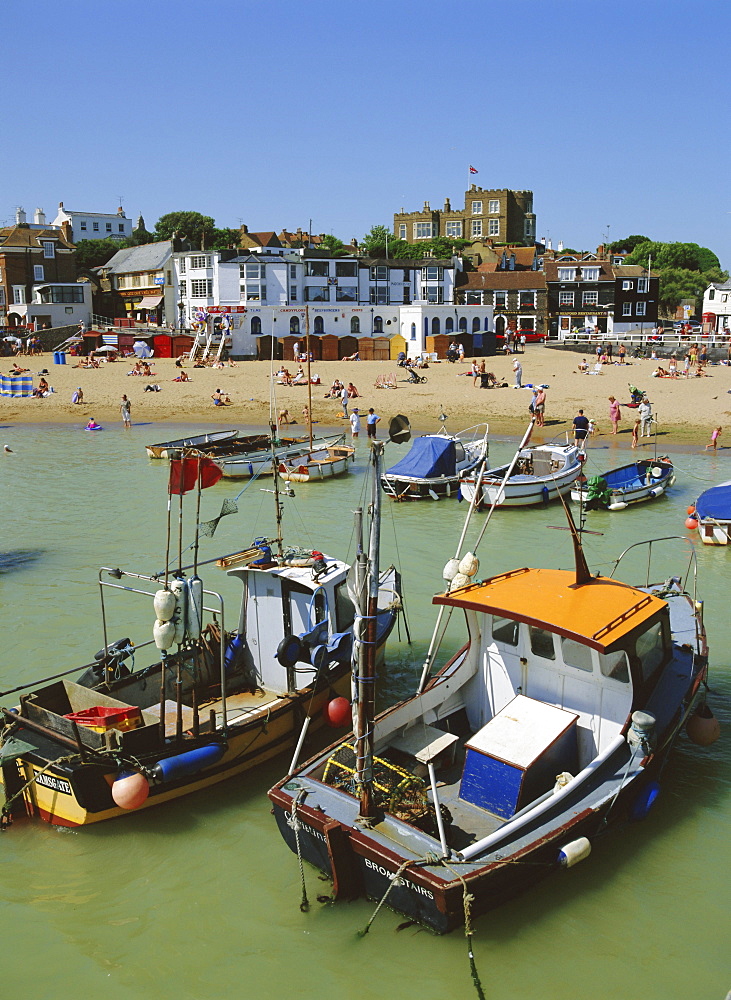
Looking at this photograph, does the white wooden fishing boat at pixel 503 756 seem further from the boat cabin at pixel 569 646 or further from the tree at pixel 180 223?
the tree at pixel 180 223

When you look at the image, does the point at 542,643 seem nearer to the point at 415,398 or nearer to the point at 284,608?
the point at 284,608

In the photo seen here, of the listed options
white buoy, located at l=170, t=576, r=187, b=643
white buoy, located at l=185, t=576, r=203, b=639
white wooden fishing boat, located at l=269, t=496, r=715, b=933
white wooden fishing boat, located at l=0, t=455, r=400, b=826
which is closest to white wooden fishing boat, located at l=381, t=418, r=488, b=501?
white wooden fishing boat, located at l=0, t=455, r=400, b=826

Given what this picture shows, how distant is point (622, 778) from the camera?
10086 mm

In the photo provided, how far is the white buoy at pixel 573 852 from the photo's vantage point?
9180 millimetres

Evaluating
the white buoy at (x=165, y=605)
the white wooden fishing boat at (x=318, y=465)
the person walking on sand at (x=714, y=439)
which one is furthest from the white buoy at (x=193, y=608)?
the person walking on sand at (x=714, y=439)

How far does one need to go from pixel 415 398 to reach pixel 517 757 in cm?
3882

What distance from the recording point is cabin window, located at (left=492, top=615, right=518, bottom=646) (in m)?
11.4

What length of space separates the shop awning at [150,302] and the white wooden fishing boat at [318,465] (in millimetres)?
49459

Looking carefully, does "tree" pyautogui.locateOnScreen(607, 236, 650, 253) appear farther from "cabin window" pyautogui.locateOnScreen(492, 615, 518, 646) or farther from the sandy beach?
"cabin window" pyautogui.locateOnScreen(492, 615, 518, 646)

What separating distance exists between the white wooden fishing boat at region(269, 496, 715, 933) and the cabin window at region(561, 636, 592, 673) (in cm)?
2

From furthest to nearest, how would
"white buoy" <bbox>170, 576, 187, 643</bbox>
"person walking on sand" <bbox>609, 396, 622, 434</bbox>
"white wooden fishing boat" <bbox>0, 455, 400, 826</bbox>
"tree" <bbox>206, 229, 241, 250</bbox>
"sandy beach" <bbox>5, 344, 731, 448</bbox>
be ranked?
"tree" <bbox>206, 229, 241, 250</bbox>, "sandy beach" <bbox>5, 344, 731, 448</bbox>, "person walking on sand" <bbox>609, 396, 622, 434</bbox>, "white buoy" <bbox>170, 576, 187, 643</bbox>, "white wooden fishing boat" <bbox>0, 455, 400, 826</bbox>

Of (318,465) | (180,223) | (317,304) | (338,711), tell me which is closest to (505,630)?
(338,711)

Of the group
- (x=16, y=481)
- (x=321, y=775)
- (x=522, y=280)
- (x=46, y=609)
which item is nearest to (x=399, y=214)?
(x=522, y=280)

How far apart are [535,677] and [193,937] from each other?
516cm
